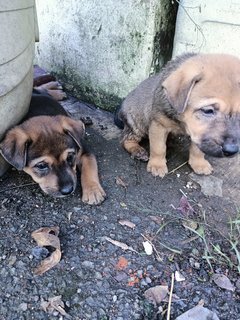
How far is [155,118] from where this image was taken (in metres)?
3.94

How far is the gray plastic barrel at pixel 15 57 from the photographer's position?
3209mm

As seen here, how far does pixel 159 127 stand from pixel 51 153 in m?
1.07

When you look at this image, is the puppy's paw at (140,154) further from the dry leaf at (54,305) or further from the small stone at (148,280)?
the dry leaf at (54,305)

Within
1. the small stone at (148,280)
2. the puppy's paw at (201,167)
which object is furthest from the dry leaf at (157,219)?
the puppy's paw at (201,167)

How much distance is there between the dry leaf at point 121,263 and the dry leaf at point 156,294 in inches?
11.0

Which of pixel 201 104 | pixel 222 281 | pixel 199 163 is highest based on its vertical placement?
pixel 201 104

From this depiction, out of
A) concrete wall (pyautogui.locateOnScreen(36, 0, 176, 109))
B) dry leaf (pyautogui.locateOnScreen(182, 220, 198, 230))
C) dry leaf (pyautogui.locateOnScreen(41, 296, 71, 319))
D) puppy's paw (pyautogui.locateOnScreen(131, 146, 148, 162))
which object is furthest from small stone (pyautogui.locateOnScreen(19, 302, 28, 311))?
concrete wall (pyautogui.locateOnScreen(36, 0, 176, 109))

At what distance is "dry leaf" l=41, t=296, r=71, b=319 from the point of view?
108 inches

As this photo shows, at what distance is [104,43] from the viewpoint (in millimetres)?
4914

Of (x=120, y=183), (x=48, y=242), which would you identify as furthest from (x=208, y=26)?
(x=48, y=242)

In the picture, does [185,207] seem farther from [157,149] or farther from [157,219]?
[157,149]

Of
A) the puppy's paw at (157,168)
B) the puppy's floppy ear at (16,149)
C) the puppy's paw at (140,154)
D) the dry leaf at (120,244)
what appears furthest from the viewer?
the puppy's paw at (140,154)

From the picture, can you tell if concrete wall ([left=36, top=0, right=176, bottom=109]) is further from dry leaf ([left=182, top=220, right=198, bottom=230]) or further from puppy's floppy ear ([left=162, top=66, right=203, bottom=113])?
dry leaf ([left=182, top=220, right=198, bottom=230])

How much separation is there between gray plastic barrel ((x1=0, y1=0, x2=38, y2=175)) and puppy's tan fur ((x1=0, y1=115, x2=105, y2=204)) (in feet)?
0.53
